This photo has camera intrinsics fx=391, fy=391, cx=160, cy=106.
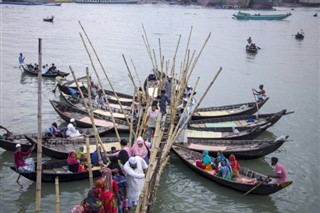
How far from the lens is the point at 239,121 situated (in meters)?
14.9

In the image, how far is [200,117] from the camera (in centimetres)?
1545

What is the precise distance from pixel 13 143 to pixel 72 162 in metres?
2.63

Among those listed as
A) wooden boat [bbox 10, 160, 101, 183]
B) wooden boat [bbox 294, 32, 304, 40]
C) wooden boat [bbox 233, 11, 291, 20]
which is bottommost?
wooden boat [bbox 10, 160, 101, 183]

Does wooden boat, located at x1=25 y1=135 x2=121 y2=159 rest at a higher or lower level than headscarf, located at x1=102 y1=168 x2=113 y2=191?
lower

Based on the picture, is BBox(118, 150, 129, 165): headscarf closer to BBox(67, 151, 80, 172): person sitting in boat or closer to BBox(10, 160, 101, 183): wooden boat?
BBox(10, 160, 101, 183): wooden boat

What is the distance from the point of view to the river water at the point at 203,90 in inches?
399

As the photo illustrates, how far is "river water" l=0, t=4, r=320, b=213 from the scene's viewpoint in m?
10.1

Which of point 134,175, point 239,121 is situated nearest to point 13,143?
point 134,175

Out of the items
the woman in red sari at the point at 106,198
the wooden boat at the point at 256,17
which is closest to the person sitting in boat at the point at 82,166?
the woman in red sari at the point at 106,198

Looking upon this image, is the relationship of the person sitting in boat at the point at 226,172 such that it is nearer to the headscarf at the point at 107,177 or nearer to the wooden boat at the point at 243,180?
the wooden boat at the point at 243,180

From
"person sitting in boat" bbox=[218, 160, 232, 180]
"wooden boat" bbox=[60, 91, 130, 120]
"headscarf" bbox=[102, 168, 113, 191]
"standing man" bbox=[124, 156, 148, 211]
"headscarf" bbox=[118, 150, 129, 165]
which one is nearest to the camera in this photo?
"headscarf" bbox=[102, 168, 113, 191]

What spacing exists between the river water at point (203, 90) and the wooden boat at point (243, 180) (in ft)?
0.96

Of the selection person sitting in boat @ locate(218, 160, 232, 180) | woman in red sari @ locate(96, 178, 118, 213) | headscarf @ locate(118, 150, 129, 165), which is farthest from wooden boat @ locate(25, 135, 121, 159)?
woman in red sari @ locate(96, 178, 118, 213)

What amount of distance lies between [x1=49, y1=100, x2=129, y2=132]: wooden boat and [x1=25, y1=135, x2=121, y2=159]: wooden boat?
1.50 meters
